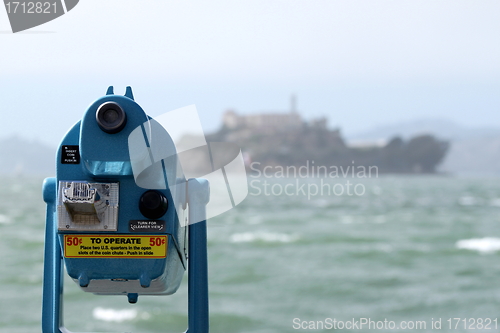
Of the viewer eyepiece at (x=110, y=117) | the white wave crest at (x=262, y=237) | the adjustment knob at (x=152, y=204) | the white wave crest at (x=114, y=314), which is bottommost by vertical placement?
the adjustment knob at (x=152, y=204)

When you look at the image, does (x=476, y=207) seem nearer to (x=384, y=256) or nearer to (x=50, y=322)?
A: (x=384, y=256)

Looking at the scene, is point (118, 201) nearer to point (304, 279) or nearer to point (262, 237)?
point (304, 279)

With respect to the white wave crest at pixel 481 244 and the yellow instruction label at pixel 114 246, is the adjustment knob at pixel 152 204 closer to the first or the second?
the yellow instruction label at pixel 114 246

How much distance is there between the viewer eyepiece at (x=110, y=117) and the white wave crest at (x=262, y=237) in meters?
28.8

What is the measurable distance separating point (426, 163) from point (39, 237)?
9590 cm

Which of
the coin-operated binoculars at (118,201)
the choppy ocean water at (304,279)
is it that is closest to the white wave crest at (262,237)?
the choppy ocean water at (304,279)

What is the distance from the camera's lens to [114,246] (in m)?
2.44

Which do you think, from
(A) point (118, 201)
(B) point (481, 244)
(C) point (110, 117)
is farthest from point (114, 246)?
(B) point (481, 244)

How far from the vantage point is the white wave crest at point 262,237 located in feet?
103

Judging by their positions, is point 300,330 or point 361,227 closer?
point 300,330

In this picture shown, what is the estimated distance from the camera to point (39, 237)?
32.7 metres

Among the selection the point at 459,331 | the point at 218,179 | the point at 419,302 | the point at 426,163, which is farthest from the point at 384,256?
the point at 426,163

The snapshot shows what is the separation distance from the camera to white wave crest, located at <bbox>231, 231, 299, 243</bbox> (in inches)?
1241

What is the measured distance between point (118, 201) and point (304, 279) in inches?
770
